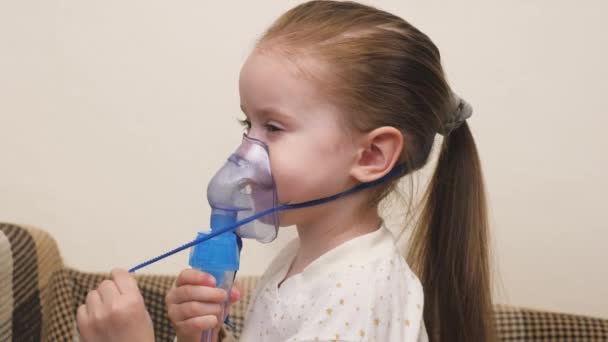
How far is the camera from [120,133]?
4.32ft

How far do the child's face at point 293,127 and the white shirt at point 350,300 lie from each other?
0.32ft

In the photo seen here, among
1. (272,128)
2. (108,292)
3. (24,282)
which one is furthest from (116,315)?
(24,282)

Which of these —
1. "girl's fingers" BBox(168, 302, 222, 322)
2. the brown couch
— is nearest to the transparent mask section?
"girl's fingers" BBox(168, 302, 222, 322)

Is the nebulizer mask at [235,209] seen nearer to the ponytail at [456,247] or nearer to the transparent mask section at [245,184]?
the transparent mask section at [245,184]

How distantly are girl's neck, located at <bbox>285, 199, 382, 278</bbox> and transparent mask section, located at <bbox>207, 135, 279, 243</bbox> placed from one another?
0.27 ft

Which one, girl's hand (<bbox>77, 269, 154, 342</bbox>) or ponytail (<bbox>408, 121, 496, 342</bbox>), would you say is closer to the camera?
girl's hand (<bbox>77, 269, 154, 342</bbox>)

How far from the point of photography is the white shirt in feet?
2.38

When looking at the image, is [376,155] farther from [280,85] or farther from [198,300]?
[198,300]

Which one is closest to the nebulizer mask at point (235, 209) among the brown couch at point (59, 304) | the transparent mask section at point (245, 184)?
the transparent mask section at point (245, 184)

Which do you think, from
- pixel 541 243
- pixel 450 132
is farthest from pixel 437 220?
pixel 541 243

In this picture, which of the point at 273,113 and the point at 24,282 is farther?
the point at 24,282

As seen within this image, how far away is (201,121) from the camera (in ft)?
4.28

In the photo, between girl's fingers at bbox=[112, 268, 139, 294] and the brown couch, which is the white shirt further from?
the brown couch

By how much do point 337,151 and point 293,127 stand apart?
6 cm
